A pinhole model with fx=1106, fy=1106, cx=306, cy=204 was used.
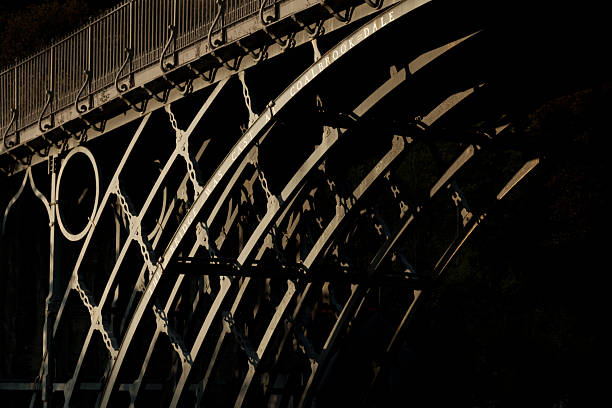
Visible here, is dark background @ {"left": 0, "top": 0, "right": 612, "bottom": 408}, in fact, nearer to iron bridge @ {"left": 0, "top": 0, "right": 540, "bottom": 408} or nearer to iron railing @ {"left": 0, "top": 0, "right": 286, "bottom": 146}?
iron bridge @ {"left": 0, "top": 0, "right": 540, "bottom": 408}

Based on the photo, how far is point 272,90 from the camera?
14914 millimetres

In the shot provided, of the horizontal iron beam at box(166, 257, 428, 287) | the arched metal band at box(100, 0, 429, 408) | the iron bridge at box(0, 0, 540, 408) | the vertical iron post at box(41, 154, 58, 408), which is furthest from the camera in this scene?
the vertical iron post at box(41, 154, 58, 408)

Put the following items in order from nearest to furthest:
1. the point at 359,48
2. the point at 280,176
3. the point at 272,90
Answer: the point at 359,48 → the point at 272,90 → the point at 280,176

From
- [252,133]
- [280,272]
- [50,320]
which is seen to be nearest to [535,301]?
Answer: [50,320]

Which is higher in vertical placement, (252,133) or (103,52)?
(103,52)

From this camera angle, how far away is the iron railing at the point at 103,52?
14648 millimetres

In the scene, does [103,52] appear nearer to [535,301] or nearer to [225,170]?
[225,170]

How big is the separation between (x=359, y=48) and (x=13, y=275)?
1038cm

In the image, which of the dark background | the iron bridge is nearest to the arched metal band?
the iron bridge

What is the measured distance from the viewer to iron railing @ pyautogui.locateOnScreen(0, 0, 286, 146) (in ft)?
48.1

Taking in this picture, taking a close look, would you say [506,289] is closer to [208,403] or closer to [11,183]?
[208,403]

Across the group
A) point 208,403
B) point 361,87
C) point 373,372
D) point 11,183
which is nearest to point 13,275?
point 11,183

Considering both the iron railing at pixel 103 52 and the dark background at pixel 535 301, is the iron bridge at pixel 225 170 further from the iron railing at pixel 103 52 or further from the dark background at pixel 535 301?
the dark background at pixel 535 301

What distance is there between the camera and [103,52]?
16.7m
